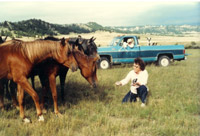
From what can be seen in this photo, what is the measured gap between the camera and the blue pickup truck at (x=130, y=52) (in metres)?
13.1

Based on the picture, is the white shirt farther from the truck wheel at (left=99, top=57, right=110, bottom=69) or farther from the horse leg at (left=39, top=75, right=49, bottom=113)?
the truck wheel at (left=99, top=57, right=110, bottom=69)

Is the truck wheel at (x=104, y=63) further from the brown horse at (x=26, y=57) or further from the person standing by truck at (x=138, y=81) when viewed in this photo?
the brown horse at (x=26, y=57)

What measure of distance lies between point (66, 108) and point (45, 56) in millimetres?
1599

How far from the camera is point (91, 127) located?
3.72 m

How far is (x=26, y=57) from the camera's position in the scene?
12.8ft

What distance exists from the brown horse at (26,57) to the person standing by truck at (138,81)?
1.84 meters

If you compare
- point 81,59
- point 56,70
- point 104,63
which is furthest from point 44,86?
point 104,63

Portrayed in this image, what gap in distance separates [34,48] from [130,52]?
9773mm

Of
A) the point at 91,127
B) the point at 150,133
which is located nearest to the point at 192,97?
the point at 150,133

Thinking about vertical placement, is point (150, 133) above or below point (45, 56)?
below

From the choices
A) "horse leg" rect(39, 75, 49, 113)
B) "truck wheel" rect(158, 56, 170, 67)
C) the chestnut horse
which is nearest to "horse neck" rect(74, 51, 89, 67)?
the chestnut horse

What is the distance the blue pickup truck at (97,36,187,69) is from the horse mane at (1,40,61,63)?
9171 mm

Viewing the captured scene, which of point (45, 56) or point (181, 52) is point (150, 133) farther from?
point (181, 52)

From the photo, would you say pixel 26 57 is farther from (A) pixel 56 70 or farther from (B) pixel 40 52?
(A) pixel 56 70
